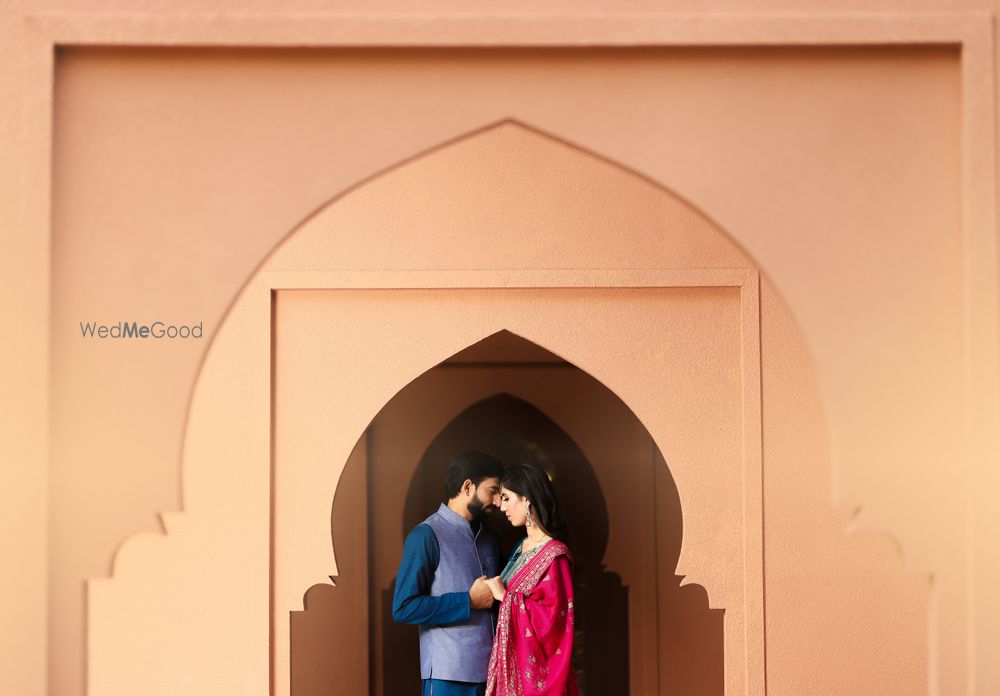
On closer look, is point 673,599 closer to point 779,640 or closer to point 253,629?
point 779,640

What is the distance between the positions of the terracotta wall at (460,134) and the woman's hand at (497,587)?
2.71 m

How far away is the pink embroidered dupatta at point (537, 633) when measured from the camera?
5074 millimetres

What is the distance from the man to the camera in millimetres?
5324

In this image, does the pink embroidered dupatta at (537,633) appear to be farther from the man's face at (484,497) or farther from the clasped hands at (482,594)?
the man's face at (484,497)

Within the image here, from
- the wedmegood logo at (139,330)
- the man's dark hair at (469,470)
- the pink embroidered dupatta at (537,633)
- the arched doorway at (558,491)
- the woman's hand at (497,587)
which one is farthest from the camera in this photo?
the arched doorway at (558,491)

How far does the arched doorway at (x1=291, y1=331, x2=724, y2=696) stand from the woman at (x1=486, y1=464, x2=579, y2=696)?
3.80 feet

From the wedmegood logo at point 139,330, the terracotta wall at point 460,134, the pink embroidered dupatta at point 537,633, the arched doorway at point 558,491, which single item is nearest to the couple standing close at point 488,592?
the pink embroidered dupatta at point 537,633

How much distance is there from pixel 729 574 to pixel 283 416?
182 centimetres

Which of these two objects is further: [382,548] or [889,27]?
[382,548]

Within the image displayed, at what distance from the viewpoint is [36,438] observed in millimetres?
2715

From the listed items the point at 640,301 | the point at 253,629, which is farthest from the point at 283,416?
the point at 640,301

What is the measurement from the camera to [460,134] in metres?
2.80

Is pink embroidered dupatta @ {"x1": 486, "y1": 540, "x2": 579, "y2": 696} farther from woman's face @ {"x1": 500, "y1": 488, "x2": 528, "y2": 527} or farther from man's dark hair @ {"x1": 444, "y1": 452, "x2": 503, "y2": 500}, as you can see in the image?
man's dark hair @ {"x1": 444, "y1": 452, "x2": 503, "y2": 500}

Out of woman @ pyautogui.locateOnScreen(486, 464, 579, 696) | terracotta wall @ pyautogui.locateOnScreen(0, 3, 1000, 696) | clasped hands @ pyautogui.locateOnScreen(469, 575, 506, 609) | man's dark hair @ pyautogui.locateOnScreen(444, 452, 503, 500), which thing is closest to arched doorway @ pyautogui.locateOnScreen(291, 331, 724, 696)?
man's dark hair @ pyautogui.locateOnScreen(444, 452, 503, 500)
